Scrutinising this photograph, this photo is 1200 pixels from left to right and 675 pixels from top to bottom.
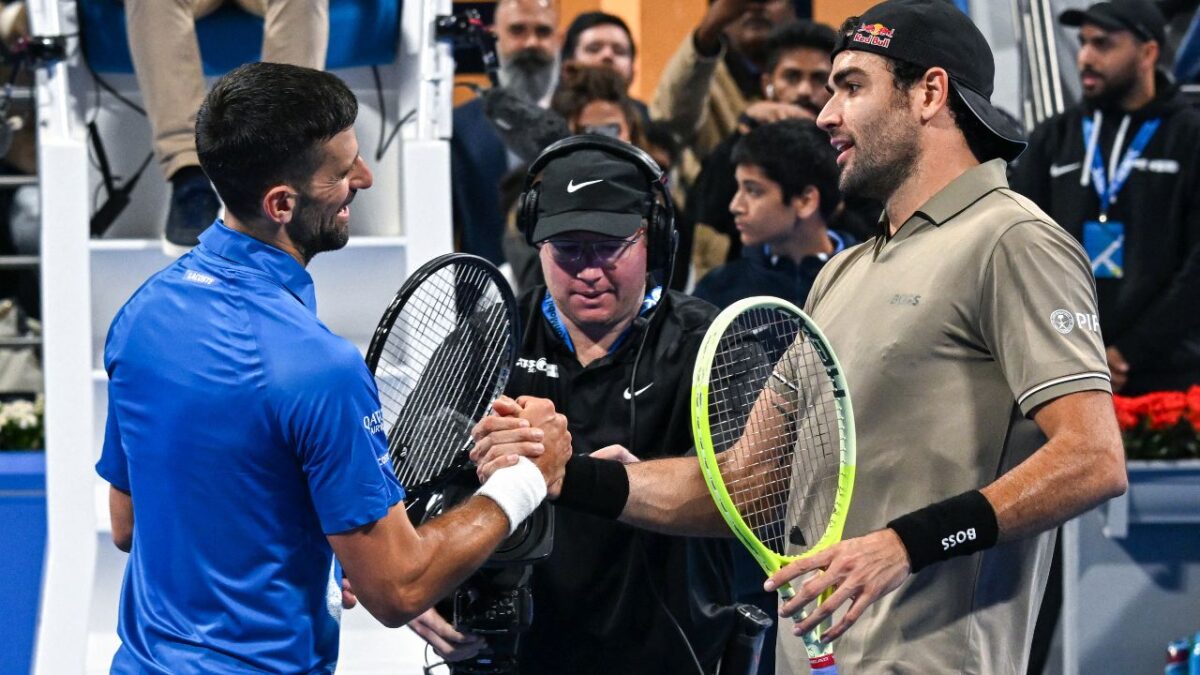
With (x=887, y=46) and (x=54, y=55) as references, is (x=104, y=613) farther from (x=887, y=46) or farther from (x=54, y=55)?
(x=887, y=46)

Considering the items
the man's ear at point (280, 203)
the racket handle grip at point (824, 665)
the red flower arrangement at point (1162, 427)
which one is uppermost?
the man's ear at point (280, 203)

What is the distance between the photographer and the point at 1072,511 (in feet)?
7.95

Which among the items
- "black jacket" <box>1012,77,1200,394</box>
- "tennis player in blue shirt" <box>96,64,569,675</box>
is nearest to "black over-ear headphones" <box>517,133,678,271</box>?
"tennis player in blue shirt" <box>96,64,569,675</box>

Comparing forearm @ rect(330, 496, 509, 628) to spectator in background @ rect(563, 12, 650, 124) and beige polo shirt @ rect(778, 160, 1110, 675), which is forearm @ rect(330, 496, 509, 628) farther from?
spectator in background @ rect(563, 12, 650, 124)

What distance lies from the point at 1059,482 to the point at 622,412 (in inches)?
39.2

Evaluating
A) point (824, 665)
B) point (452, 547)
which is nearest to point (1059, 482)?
point (824, 665)

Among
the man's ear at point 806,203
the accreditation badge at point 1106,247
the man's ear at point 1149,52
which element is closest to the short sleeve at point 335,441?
the man's ear at point 806,203

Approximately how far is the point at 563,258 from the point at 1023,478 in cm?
116

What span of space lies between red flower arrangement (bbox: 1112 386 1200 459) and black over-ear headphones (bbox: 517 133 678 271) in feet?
7.98

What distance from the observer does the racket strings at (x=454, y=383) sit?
9.33ft

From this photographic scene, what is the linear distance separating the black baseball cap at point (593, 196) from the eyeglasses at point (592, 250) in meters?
0.03

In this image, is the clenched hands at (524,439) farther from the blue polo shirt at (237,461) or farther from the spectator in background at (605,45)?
the spectator in background at (605,45)

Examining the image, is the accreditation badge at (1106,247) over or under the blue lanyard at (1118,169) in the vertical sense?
under

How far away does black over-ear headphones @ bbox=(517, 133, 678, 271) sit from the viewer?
331cm
